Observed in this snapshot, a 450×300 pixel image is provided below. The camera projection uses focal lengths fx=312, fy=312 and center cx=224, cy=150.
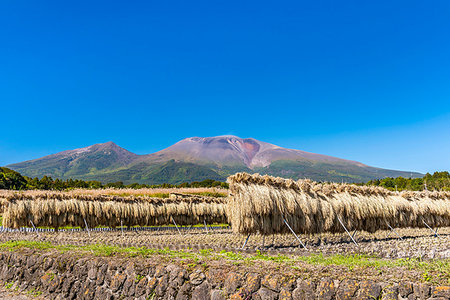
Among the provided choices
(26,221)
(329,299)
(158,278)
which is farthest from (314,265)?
(26,221)

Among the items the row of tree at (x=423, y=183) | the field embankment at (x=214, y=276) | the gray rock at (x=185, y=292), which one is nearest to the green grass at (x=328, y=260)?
the field embankment at (x=214, y=276)

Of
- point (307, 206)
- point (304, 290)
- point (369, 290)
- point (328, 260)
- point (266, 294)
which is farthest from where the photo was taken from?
point (307, 206)

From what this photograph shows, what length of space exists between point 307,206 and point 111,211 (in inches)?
621

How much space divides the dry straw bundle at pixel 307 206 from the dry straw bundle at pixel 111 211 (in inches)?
531

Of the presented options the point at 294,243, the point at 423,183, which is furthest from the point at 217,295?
the point at 423,183

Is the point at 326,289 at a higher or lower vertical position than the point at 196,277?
higher

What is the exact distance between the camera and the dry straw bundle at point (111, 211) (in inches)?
800

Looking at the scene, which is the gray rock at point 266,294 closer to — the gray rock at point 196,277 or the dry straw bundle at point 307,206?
the gray rock at point 196,277

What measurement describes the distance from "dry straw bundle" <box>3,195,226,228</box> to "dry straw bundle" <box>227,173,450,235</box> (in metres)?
13.5

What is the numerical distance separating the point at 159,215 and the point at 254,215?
15.0 m

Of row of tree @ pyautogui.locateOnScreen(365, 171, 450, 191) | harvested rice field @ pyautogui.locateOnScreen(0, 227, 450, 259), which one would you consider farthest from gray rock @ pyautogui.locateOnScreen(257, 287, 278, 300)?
row of tree @ pyautogui.locateOnScreen(365, 171, 450, 191)

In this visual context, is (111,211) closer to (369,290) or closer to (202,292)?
(202,292)

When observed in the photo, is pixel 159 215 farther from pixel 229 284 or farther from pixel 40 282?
pixel 229 284

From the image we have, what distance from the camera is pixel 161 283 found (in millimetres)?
6277
